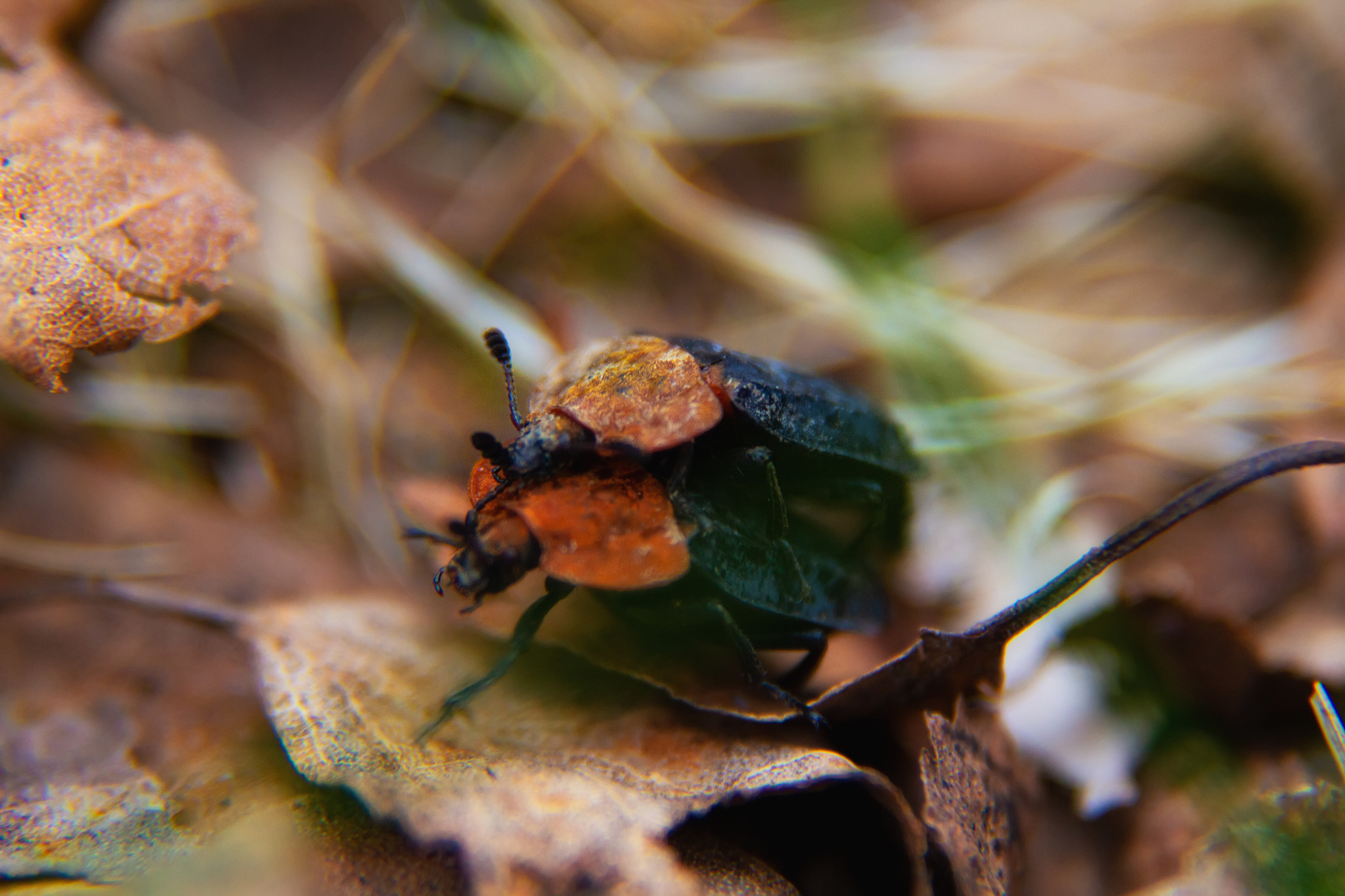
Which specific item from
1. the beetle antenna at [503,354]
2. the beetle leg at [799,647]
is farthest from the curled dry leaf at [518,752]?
the beetle antenna at [503,354]

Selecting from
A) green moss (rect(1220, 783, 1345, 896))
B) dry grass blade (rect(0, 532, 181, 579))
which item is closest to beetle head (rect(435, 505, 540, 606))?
dry grass blade (rect(0, 532, 181, 579))

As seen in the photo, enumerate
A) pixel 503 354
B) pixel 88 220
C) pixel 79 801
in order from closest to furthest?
pixel 79 801
pixel 88 220
pixel 503 354

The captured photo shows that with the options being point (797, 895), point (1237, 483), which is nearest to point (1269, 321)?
point (1237, 483)

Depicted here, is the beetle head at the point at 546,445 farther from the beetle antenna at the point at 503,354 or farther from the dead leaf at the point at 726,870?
the dead leaf at the point at 726,870

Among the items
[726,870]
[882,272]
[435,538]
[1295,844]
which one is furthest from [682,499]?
[882,272]

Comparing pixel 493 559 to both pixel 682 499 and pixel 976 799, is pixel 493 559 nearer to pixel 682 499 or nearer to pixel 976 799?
pixel 682 499

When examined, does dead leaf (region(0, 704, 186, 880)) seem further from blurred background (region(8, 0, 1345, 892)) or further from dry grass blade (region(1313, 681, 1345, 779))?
dry grass blade (region(1313, 681, 1345, 779))

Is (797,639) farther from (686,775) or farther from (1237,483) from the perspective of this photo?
(1237,483)
